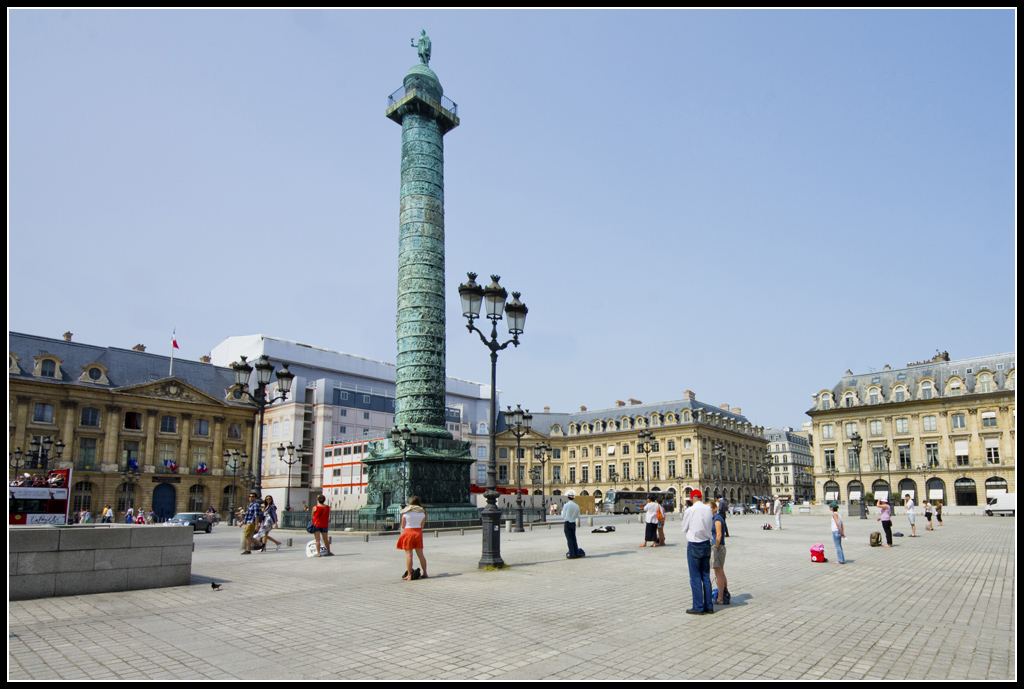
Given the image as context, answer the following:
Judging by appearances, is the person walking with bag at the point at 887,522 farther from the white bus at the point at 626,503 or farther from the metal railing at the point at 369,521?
the white bus at the point at 626,503

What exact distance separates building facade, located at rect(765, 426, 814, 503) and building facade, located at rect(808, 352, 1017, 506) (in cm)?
5963

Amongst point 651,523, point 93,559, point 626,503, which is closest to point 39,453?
point 93,559

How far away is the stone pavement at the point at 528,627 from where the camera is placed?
20.3ft

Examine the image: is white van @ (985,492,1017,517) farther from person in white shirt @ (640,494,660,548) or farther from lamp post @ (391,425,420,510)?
lamp post @ (391,425,420,510)

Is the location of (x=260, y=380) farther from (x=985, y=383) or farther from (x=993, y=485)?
(x=985, y=383)

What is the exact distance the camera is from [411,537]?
40.5ft

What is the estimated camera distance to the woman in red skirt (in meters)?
12.2

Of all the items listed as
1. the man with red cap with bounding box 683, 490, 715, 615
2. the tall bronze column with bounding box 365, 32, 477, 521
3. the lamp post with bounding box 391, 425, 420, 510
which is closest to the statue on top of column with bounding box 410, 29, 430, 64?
the tall bronze column with bounding box 365, 32, 477, 521

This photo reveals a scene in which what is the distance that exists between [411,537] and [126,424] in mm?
60629

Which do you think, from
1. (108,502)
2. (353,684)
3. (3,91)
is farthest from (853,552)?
(108,502)

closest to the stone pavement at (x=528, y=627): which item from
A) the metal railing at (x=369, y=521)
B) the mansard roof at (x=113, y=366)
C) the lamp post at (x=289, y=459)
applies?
the metal railing at (x=369, y=521)

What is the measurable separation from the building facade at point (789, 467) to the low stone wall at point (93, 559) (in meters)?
135

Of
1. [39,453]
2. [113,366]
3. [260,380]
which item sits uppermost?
[113,366]

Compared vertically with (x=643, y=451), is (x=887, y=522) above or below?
below
